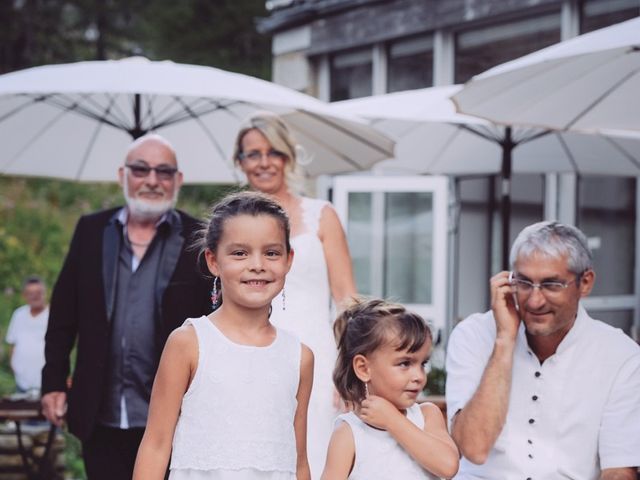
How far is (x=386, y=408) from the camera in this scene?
284 cm

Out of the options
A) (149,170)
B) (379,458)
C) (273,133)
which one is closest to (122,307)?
(149,170)

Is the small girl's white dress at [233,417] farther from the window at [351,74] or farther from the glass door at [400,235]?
the window at [351,74]

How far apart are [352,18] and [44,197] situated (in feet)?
27.9

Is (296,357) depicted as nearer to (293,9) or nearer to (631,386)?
(631,386)

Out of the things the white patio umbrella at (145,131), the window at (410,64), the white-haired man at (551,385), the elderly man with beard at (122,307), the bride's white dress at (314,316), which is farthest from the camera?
the window at (410,64)

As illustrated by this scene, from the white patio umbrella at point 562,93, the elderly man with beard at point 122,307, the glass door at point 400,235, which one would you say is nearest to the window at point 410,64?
the glass door at point 400,235

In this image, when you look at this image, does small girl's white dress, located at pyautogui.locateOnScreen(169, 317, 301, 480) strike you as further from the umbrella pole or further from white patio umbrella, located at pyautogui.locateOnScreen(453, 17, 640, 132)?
the umbrella pole

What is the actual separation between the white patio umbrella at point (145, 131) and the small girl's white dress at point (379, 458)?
2.38 metres

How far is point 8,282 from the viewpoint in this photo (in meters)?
13.3

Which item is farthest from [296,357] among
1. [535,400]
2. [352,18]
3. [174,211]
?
[352,18]

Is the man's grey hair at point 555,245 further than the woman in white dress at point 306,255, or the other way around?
the woman in white dress at point 306,255

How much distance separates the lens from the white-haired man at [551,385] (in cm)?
318

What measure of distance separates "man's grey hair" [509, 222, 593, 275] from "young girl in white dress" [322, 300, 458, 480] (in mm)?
533

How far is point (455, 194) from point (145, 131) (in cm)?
403
